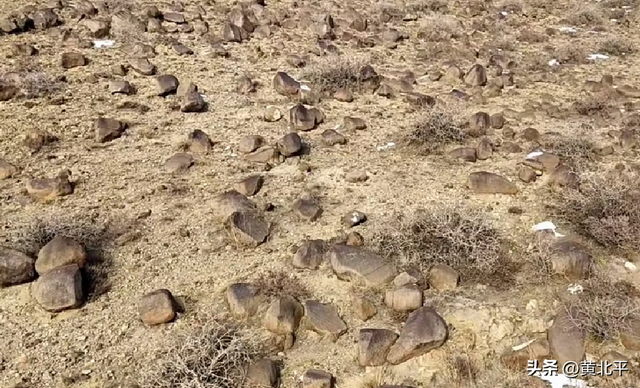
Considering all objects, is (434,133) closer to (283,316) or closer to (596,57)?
(283,316)

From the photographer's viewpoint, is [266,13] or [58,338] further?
[266,13]

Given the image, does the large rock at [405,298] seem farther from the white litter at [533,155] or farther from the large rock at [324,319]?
the white litter at [533,155]

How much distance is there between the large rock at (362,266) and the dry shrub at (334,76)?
3936mm

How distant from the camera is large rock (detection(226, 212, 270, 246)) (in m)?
5.32

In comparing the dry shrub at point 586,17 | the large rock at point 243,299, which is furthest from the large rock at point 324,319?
the dry shrub at point 586,17

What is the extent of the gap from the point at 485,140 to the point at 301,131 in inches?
88.1

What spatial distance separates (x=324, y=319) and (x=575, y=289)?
205 centimetres

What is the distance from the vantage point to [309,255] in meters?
5.08

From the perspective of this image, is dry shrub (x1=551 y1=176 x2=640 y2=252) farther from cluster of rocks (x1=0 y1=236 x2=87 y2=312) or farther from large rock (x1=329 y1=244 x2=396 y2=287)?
cluster of rocks (x1=0 y1=236 x2=87 y2=312)

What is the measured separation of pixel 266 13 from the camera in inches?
452

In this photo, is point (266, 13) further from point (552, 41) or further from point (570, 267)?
point (570, 267)

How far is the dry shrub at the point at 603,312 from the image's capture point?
4.25 m

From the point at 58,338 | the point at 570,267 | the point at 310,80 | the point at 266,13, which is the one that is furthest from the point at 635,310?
the point at 266,13

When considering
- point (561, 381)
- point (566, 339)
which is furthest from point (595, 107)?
point (561, 381)
